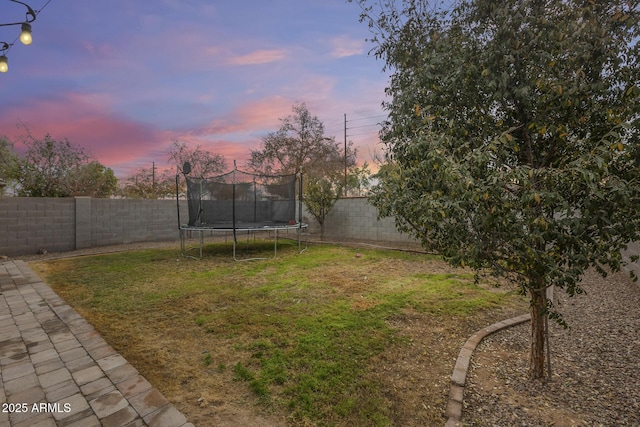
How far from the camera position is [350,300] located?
10.1 ft

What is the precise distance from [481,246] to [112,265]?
18.2ft

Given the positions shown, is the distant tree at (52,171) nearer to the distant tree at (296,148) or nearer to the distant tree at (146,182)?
the distant tree at (146,182)

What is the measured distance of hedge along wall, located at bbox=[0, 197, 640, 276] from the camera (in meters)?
5.59

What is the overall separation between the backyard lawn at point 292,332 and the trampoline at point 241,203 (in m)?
1.72

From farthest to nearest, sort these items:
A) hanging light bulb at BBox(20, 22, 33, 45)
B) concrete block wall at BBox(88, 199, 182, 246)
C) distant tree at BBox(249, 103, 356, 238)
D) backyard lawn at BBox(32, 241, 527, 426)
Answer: distant tree at BBox(249, 103, 356, 238)
concrete block wall at BBox(88, 199, 182, 246)
hanging light bulb at BBox(20, 22, 33, 45)
backyard lawn at BBox(32, 241, 527, 426)

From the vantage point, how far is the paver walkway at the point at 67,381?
1331 millimetres

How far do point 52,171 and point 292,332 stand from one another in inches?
356

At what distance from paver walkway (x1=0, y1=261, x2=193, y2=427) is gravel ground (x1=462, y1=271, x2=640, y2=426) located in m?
1.59

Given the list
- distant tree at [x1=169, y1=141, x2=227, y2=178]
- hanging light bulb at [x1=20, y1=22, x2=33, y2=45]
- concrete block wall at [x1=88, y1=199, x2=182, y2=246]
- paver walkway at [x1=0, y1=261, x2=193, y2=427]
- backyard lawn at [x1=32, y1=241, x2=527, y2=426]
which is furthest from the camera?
distant tree at [x1=169, y1=141, x2=227, y2=178]

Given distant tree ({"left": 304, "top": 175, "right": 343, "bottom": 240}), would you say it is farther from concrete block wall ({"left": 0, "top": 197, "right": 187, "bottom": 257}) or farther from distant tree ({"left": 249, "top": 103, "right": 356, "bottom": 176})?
distant tree ({"left": 249, "top": 103, "right": 356, "bottom": 176})

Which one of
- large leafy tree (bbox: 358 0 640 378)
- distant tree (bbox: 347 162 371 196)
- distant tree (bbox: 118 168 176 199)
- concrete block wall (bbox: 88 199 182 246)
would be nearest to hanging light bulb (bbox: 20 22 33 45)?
concrete block wall (bbox: 88 199 182 246)

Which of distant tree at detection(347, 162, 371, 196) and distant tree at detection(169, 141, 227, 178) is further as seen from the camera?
distant tree at detection(169, 141, 227, 178)

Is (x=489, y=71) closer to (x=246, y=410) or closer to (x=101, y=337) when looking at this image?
(x=246, y=410)

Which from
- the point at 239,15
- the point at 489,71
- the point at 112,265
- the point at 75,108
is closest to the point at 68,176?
the point at 75,108
